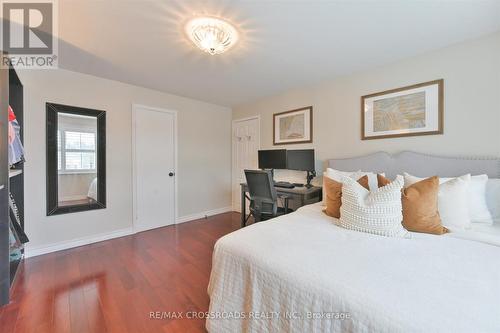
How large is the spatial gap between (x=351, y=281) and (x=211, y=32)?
1987 millimetres

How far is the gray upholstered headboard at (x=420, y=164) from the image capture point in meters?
1.90

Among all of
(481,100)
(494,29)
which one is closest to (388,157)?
(481,100)

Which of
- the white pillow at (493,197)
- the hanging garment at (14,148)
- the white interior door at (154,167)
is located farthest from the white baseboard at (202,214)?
the white pillow at (493,197)

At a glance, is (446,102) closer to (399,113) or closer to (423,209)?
(399,113)

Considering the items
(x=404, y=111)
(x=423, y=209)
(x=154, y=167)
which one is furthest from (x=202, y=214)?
(x=404, y=111)

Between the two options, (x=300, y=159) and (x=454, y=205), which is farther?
(x=300, y=159)

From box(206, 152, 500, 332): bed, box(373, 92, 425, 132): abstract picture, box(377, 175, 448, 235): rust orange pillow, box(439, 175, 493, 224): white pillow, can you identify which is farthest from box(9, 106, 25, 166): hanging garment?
box(439, 175, 493, 224): white pillow

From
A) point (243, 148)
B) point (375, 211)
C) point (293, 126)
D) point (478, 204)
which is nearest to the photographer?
point (375, 211)

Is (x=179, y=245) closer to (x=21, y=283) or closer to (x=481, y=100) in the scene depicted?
(x=21, y=283)

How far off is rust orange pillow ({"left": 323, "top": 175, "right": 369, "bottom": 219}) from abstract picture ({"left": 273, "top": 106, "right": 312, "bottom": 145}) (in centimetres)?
134

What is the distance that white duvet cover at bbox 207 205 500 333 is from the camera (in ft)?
2.52

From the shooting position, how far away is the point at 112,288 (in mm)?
1884

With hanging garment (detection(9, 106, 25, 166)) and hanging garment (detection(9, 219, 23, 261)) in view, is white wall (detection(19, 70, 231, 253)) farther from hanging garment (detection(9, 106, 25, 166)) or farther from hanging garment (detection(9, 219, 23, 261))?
hanging garment (detection(9, 106, 25, 166))

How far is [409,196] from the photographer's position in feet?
5.27
